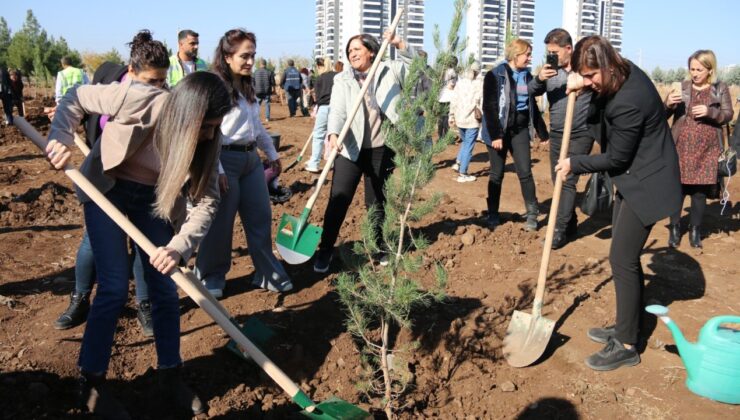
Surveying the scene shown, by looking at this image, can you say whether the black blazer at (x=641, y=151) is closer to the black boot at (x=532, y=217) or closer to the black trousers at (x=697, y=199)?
the black boot at (x=532, y=217)

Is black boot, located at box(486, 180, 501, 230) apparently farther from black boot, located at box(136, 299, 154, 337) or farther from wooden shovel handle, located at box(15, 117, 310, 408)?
wooden shovel handle, located at box(15, 117, 310, 408)

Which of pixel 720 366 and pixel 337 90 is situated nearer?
pixel 720 366

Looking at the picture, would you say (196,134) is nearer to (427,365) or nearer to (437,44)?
(437,44)

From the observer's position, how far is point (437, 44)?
3092 millimetres

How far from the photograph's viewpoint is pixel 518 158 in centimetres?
573

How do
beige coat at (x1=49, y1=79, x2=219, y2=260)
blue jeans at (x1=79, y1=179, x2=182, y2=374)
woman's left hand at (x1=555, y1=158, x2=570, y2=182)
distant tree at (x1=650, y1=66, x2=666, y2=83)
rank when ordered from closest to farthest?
beige coat at (x1=49, y1=79, x2=219, y2=260) → blue jeans at (x1=79, y1=179, x2=182, y2=374) → woman's left hand at (x1=555, y1=158, x2=570, y2=182) → distant tree at (x1=650, y1=66, x2=666, y2=83)

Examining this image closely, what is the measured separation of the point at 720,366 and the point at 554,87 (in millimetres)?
2947

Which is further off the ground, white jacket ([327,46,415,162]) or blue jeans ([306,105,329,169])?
white jacket ([327,46,415,162])

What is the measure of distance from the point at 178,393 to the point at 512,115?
3.93m

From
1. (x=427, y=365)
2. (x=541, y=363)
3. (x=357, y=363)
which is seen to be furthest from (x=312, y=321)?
(x=541, y=363)

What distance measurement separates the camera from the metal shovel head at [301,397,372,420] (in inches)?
103

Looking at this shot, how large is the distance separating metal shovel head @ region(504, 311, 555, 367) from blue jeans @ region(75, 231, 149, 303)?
224 centimetres

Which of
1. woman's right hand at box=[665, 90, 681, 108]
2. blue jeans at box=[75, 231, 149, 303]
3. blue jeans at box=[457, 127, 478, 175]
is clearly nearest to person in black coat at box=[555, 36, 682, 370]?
woman's right hand at box=[665, 90, 681, 108]

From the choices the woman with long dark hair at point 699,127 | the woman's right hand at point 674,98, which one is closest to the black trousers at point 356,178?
the woman's right hand at point 674,98
